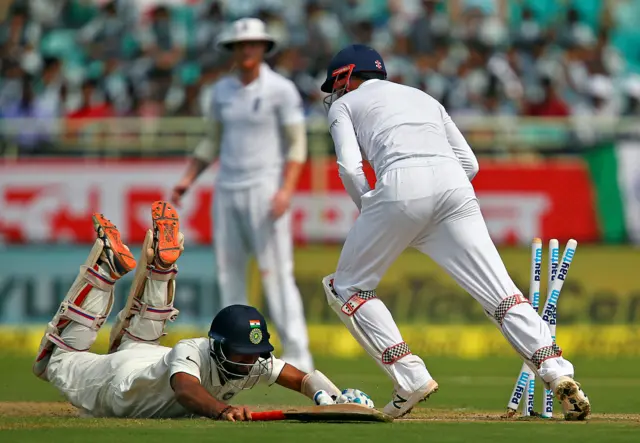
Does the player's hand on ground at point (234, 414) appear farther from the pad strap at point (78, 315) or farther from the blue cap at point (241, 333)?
the pad strap at point (78, 315)

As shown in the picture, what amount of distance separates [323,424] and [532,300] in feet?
5.17

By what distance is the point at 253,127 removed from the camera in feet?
34.6

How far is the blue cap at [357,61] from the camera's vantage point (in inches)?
282

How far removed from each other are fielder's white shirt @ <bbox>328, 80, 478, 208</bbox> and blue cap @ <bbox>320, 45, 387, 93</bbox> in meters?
0.10

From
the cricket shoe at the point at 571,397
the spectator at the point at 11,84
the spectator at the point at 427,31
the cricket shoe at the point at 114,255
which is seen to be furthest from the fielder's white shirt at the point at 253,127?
the spectator at the point at 427,31

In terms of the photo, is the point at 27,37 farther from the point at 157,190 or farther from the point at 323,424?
the point at 323,424

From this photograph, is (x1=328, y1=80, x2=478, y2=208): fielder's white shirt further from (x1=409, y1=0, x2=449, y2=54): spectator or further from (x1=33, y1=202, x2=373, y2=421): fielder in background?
(x1=409, y1=0, x2=449, y2=54): spectator

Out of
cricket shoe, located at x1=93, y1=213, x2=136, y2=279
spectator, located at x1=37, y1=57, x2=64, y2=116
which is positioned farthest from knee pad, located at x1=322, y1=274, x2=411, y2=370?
spectator, located at x1=37, y1=57, x2=64, y2=116

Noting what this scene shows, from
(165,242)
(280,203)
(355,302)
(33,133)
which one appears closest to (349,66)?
(355,302)

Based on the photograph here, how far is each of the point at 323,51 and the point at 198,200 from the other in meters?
3.39

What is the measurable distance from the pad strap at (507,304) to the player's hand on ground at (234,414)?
1.45 metres

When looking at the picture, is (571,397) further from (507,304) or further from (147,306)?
(147,306)

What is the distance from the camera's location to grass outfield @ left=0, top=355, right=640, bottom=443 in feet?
19.2

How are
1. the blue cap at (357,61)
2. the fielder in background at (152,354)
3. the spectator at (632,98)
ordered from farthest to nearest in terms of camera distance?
the spectator at (632,98) < the blue cap at (357,61) < the fielder in background at (152,354)
